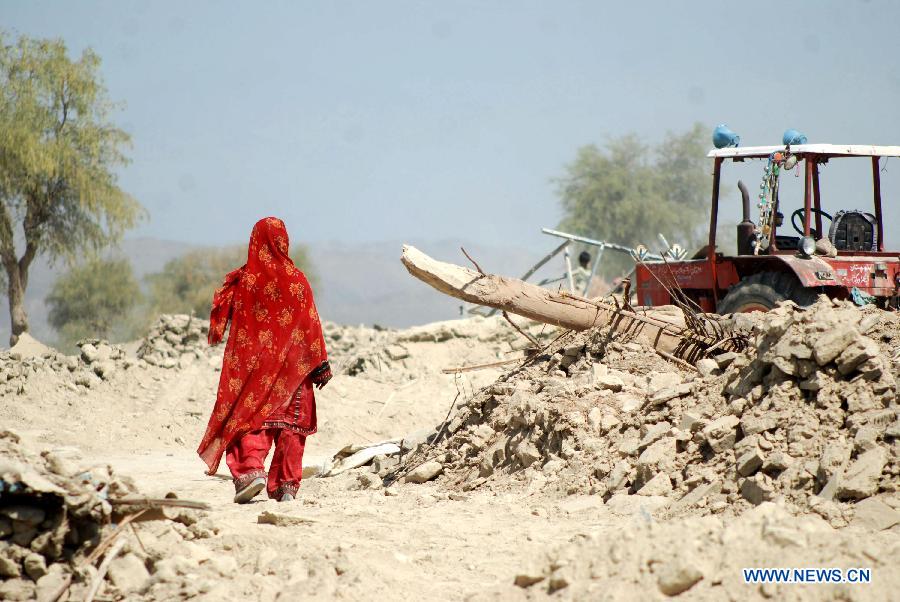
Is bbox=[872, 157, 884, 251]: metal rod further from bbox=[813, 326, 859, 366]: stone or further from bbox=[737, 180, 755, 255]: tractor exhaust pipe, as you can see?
bbox=[813, 326, 859, 366]: stone

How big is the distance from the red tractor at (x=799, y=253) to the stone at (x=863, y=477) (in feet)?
12.0

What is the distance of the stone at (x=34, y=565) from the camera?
3.24 m

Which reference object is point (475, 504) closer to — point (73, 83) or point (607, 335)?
point (607, 335)

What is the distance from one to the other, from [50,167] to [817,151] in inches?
617

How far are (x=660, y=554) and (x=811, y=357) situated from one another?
2.39m

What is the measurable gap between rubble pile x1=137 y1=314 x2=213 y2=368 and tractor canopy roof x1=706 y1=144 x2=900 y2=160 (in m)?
8.02

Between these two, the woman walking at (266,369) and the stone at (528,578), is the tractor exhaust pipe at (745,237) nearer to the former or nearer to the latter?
the woman walking at (266,369)

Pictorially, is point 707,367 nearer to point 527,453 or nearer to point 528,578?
point 527,453

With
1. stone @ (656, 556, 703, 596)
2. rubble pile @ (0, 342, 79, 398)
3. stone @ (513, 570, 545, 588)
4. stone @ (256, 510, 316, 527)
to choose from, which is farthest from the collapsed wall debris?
rubble pile @ (0, 342, 79, 398)

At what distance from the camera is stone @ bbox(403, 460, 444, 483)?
642 cm

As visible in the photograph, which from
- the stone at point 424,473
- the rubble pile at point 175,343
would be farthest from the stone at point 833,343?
the rubble pile at point 175,343

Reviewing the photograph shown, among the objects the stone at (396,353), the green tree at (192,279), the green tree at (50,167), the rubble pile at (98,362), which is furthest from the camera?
the green tree at (192,279)

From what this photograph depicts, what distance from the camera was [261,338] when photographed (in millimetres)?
5945

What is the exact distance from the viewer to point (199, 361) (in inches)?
544
